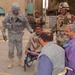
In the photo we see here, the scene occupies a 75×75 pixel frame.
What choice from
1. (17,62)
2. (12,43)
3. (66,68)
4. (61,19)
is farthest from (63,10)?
(66,68)

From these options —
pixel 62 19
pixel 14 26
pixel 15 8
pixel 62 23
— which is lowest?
pixel 14 26

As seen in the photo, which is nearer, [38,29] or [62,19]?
[38,29]

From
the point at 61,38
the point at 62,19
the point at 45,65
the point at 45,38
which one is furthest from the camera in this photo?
the point at 62,19

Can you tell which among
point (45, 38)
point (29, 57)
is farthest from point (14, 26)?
point (45, 38)

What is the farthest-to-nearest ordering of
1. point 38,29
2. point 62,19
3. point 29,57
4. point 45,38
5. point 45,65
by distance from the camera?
point 29,57 → point 62,19 → point 38,29 → point 45,38 → point 45,65

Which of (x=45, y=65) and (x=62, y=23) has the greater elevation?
(x=45, y=65)

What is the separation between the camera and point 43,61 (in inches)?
126

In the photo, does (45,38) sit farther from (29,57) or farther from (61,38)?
(29,57)

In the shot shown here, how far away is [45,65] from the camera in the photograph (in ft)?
10.4

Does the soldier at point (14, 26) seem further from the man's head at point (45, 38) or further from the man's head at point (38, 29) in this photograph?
the man's head at point (45, 38)

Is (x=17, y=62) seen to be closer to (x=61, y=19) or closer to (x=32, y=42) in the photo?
(x=32, y=42)

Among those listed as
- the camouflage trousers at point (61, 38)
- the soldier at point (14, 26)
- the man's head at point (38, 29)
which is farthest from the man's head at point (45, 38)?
the soldier at point (14, 26)

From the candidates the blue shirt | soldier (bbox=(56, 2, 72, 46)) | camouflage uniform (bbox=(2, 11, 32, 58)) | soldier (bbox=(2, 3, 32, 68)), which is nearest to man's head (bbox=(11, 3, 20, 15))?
soldier (bbox=(2, 3, 32, 68))

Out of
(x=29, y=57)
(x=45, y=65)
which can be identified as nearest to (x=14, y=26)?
(x=29, y=57)
